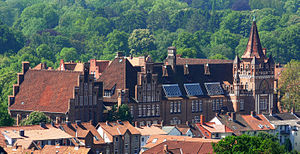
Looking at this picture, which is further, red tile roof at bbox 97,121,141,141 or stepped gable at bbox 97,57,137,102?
stepped gable at bbox 97,57,137,102

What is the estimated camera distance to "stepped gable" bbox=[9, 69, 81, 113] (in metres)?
184

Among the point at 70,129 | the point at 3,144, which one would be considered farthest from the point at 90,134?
the point at 3,144

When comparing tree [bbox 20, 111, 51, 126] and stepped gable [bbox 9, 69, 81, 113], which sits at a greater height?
stepped gable [bbox 9, 69, 81, 113]

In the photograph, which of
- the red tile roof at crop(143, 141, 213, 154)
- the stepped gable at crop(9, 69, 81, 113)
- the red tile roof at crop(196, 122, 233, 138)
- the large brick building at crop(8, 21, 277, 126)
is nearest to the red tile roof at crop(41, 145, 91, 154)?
the red tile roof at crop(143, 141, 213, 154)

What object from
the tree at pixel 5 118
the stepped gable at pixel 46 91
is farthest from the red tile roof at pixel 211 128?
the tree at pixel 5 118

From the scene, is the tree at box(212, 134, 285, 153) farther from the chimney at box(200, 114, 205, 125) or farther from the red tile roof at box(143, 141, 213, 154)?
the chimney at box(200, 114, 205, 125)

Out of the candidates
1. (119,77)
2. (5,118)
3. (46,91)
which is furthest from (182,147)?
(119,77)

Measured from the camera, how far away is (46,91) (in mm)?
187625

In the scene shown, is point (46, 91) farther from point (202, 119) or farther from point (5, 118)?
point (202, 119)

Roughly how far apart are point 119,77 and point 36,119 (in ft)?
69.2

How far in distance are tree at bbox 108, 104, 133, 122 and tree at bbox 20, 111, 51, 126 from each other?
1024 cm

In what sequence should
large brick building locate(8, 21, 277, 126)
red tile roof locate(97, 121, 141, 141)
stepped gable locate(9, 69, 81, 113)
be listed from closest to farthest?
red tile roof locate(97, 121, 141, 141) → large brick building locate(8, 21, 277, 126) → stepped gable locate(9, 69, 81, 113)

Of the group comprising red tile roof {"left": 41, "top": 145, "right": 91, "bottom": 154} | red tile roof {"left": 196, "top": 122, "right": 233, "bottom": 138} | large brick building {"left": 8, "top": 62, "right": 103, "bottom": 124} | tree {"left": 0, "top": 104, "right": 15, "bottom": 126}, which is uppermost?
large brick building {"left": 8, "top": 62, "right": 103, "bottom": 124}

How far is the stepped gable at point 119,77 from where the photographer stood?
19188cm
